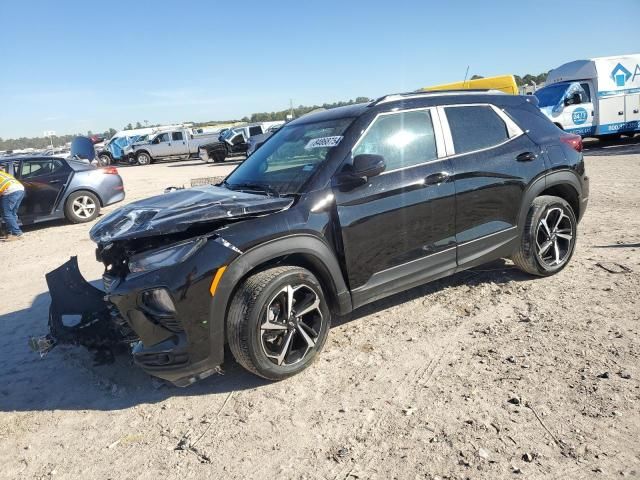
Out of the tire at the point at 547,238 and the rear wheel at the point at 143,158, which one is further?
the rear wheel at the point at 143,158

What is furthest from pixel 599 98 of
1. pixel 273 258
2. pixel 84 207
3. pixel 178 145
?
pixel 178 145

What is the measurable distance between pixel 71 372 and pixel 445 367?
9.41ft

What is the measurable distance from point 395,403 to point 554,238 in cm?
274

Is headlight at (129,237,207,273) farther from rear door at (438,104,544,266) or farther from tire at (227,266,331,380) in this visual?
rear door at (438,104,544,266)

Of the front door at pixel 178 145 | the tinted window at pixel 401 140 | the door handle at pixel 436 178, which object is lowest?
the door handle at pixel 436 178

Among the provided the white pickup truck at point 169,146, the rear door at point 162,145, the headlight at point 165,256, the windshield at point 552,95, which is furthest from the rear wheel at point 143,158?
the headlight at point 165,256

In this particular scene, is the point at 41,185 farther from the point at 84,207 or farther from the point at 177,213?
the point at 177,213

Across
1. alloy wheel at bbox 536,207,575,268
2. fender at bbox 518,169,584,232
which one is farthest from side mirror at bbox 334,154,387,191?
alloy wheel at bbox 536,207,575,268

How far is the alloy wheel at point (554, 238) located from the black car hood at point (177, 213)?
265 cm

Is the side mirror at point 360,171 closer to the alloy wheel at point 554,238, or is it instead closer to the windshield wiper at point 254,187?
the windshield wiper at point 254,187

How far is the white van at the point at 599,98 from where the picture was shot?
1638cm

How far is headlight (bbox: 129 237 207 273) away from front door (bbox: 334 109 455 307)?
107cm

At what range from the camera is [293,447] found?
264 centimetres

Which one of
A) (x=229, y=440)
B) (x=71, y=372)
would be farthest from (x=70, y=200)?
(x=229, y=440)
